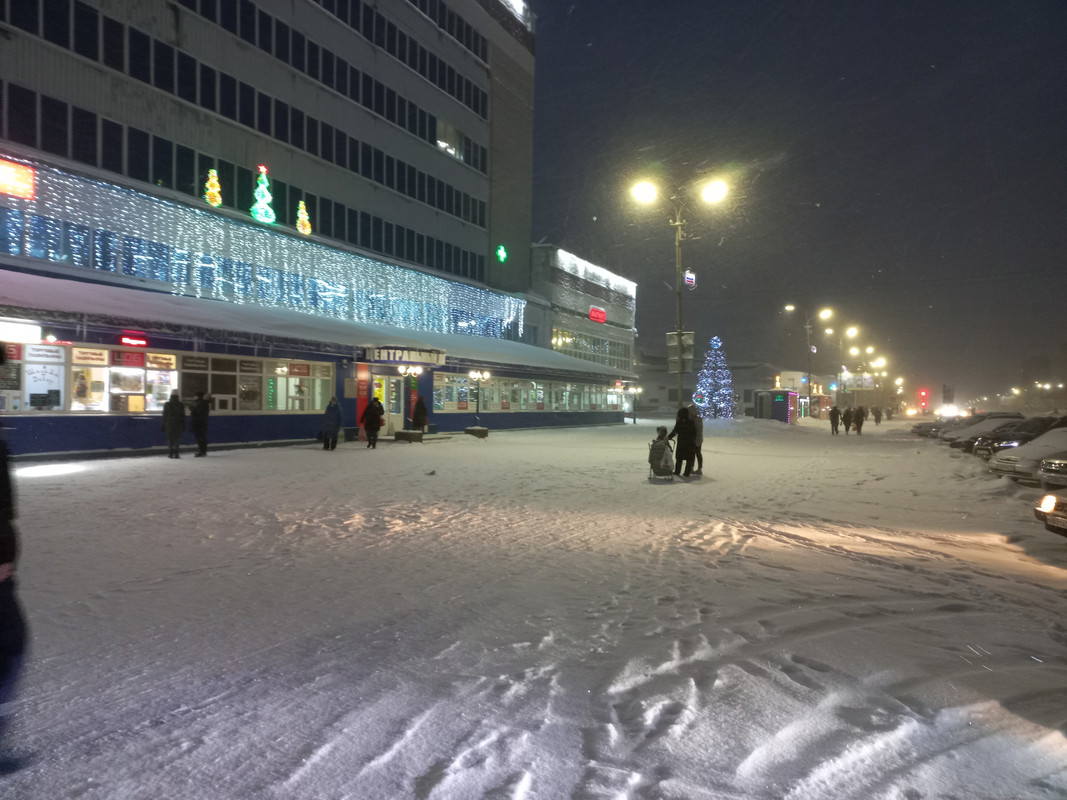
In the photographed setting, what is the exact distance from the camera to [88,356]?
17766mm

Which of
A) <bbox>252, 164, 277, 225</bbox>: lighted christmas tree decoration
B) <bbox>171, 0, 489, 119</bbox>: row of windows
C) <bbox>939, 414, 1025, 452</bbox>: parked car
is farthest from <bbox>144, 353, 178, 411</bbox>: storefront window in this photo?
<bbox>939, 414, 1025, 452</bbox>: parked car

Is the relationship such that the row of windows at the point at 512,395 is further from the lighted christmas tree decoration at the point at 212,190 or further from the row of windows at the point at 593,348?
the lighted christmas tree decoration at the point at 212,190

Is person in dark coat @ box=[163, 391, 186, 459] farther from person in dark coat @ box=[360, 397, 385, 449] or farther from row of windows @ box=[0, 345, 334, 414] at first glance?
person in dark coat @ box=[360, 397, 385, 449]

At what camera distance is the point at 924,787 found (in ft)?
9.48

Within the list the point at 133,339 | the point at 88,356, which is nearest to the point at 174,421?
the point at 133,339

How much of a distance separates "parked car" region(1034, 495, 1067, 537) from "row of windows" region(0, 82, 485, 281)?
81.8ft

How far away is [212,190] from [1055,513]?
1018 inches

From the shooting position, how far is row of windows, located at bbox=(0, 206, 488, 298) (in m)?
19.9

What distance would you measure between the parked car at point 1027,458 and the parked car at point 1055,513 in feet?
20.8

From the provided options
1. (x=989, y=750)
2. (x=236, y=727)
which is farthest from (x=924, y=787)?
(x=236, y=727)

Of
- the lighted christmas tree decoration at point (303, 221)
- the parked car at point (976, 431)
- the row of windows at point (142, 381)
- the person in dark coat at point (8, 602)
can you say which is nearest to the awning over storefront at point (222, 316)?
the row of windows at point (142, 381)

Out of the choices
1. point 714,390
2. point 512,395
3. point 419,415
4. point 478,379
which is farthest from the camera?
point 714,390

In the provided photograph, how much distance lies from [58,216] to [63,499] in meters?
13.7

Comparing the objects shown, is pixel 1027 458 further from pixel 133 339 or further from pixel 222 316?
pixel 222 316
